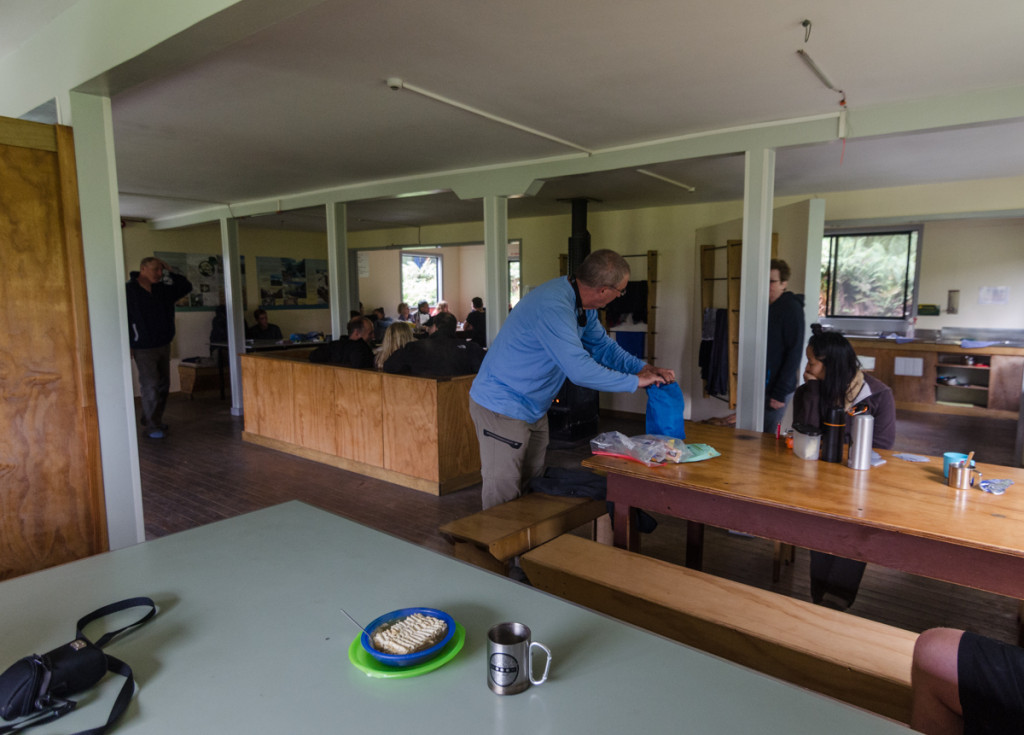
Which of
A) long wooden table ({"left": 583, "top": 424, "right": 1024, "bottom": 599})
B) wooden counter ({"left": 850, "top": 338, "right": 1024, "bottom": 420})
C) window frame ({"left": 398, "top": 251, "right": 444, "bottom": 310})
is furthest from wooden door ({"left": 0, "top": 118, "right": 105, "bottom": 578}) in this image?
window frame ({"left": 398, "top": 251, "right": 444, "bottom": 310})

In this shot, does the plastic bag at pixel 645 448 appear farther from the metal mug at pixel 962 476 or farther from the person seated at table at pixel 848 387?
the metal mug at pixel 962 476

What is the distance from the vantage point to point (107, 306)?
2811 mm

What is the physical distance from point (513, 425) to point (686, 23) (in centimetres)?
190

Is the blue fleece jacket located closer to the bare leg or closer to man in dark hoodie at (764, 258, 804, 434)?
the bare leg

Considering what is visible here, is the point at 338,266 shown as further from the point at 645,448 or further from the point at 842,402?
the point at 842,402

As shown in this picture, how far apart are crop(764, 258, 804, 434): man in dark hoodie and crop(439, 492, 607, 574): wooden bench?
1849mm

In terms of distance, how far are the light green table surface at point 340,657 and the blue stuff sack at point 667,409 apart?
143cm

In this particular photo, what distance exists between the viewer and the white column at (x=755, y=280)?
4035 mm

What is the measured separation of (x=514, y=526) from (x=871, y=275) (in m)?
7.34

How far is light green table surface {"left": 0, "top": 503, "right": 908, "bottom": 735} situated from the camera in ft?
3.41

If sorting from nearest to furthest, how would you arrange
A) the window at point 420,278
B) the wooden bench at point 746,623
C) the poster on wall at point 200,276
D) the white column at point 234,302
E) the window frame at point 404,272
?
the wooden bench at point 746,623, the white column at point 234,302, the poster on wall at point 200,276, the window frame at point 404,272, the window at point 420,278

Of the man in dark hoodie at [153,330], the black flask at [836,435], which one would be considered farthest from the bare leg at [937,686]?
the man in dark hoodie at [153,330]

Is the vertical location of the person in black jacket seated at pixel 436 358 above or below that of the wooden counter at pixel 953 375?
above

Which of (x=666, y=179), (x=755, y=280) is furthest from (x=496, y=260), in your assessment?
(x=755, y=280)
